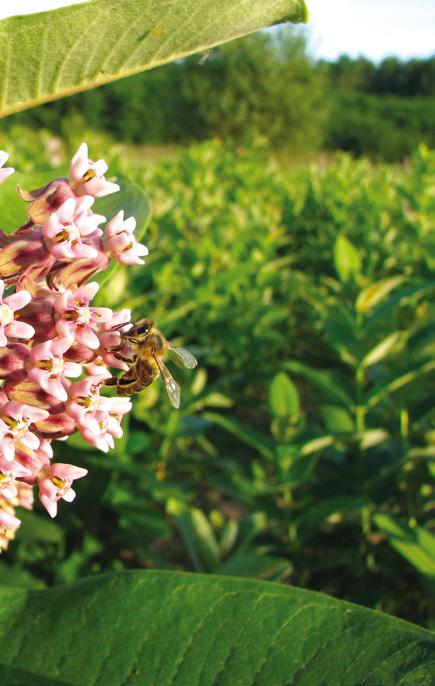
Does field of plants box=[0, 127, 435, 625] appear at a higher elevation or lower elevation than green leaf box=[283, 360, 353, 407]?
lower

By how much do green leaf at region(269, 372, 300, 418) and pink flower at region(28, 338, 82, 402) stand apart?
1484mm

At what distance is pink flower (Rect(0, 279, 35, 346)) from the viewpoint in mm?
595

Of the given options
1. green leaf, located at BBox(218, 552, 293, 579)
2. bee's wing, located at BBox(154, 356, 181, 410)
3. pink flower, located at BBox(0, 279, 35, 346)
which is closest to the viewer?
pink flower, located at BBox(0, 279, 35, 346)

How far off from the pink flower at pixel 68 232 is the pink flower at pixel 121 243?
37 millimetres

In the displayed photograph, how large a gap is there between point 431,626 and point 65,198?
6.09ft

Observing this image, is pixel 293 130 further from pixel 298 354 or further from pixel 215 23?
pixel 215 23

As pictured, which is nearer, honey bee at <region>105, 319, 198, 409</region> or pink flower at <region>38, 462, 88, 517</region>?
pink flower at <region>38, 462, 88, 517</region>

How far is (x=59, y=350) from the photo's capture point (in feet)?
2.06

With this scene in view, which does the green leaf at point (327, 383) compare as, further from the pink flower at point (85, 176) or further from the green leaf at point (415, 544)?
the pink flower at point (85, 176)

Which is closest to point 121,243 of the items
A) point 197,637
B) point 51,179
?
point 51,179

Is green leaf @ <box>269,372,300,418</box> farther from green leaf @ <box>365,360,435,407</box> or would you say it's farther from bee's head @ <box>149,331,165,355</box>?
bee's head @ <box>149,331,165,355</box>

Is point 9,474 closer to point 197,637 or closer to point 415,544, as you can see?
point 197,637

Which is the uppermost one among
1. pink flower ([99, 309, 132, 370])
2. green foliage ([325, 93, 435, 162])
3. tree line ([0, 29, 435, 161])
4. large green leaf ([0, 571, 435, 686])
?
pink flower ([99, 309, 132, 370])

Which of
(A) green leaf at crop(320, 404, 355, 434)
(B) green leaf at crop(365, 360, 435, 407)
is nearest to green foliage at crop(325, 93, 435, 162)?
(A) green leaf at crop(320, 404, 355, 434)
